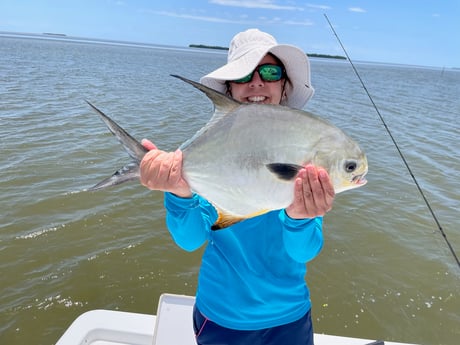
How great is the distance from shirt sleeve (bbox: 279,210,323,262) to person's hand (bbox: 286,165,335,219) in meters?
0.15

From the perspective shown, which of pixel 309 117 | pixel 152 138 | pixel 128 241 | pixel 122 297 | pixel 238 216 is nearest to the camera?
pixel 309 117

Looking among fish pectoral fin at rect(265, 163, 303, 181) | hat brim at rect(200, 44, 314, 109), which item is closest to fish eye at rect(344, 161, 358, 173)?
fish pectoral fin at rect(265, 163, 303, 181)

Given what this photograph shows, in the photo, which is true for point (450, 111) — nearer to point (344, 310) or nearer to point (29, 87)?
point (344, 310)

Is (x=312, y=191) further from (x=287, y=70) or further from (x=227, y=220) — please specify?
Result: (x=287, y=70)

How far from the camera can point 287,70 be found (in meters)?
2.29

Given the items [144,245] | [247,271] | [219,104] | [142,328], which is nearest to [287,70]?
[219,104]

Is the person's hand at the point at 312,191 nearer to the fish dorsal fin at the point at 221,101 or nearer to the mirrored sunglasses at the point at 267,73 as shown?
the fish dorsal fin at the point at 221,101

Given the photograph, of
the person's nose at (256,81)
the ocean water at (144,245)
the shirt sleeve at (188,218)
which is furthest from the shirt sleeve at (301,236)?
the ocean water at (144,245)

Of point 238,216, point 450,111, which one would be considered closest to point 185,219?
point 238,216

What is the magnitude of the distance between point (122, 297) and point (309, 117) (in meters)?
4.28

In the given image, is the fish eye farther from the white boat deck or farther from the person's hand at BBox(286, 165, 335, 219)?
the white boat deck

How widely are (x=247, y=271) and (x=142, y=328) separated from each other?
1.59 meters

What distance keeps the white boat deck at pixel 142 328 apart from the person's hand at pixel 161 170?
5.53 feet

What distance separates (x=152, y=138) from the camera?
11648 millimetres
